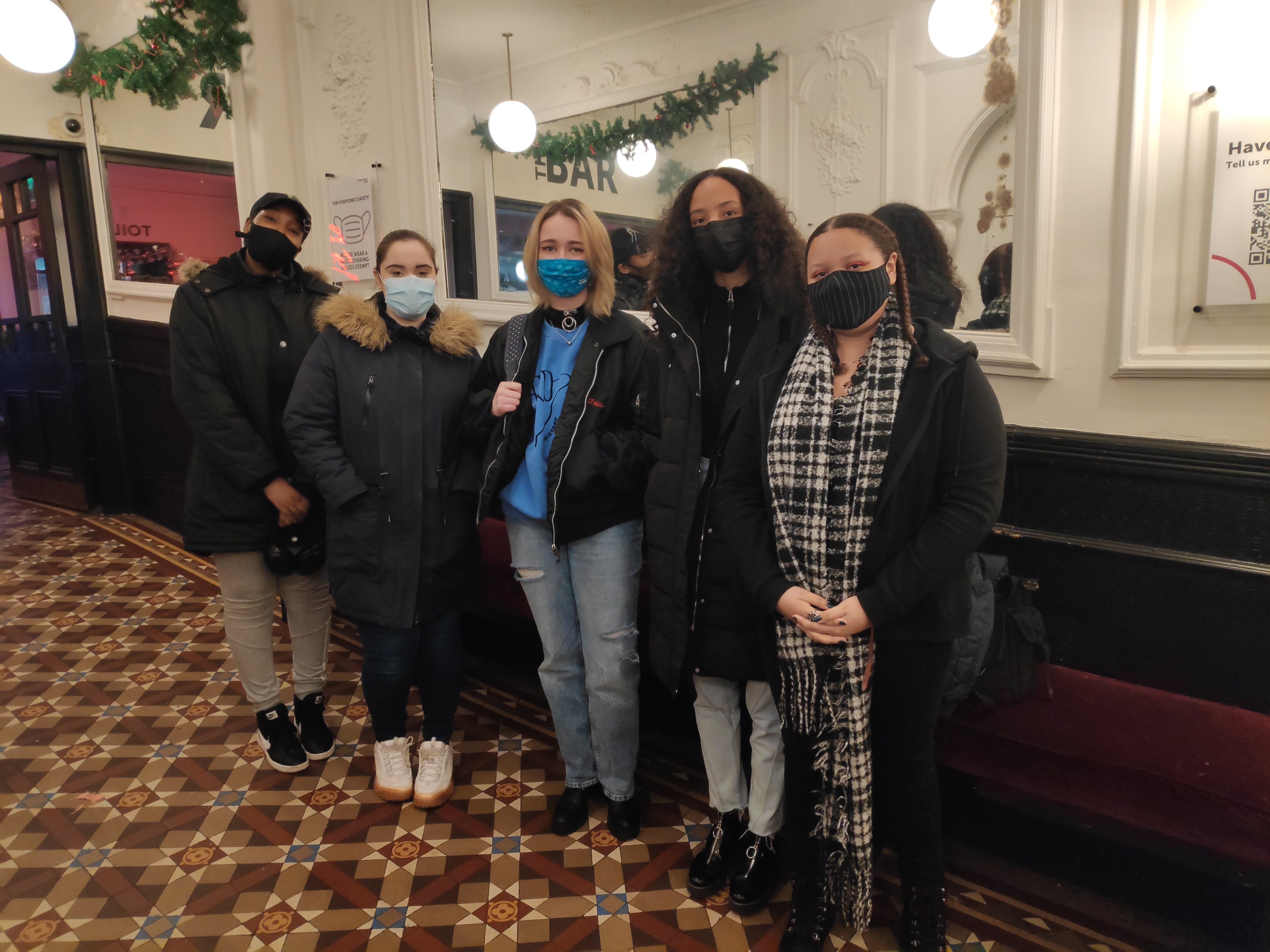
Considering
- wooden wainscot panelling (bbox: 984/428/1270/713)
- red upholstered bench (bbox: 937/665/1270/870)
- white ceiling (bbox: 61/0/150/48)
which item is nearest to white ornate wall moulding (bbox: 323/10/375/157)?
white ceiling (bbox: 61/0/150/48)

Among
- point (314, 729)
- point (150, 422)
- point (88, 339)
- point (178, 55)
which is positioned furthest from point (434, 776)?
point (88, 339)

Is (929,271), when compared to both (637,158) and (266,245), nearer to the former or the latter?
(637,158)

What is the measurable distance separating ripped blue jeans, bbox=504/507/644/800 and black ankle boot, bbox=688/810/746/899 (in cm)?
28

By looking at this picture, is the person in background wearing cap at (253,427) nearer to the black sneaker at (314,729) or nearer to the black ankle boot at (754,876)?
the black sneaker at (314,729)

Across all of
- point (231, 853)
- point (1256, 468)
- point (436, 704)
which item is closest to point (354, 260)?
point (436, 704)

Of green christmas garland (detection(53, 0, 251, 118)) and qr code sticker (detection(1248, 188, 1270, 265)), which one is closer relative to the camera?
qr code sticker (detection(1248, 188, 1270, 265))

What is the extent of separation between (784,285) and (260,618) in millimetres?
1810

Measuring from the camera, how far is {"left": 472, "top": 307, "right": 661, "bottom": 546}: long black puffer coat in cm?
196

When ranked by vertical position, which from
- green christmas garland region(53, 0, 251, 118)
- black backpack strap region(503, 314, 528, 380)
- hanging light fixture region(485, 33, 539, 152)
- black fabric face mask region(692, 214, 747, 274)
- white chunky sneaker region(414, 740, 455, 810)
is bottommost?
white chunky sneaker region(414, 740, 455, 810)

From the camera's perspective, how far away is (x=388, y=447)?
85.1 inches

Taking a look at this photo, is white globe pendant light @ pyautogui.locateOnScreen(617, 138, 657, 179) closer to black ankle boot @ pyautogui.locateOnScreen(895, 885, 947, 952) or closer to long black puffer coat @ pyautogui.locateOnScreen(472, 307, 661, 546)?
long black puffer coat @ pyautogui.locateOnScreen(472, 307, 661, 546)

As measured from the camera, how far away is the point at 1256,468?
5.85 ft

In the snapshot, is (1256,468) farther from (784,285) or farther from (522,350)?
(522,350)

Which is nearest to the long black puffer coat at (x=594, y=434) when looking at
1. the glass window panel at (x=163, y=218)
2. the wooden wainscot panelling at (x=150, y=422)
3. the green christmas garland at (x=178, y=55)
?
the green christmas garland at (x=178, y=55)
